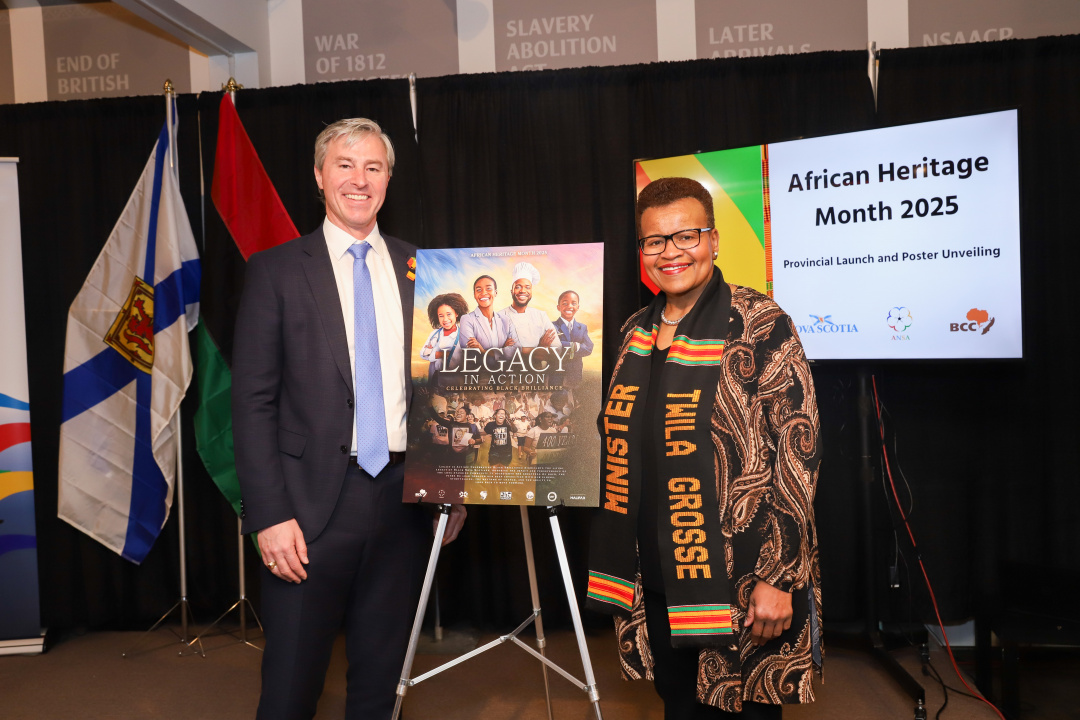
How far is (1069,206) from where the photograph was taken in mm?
2979

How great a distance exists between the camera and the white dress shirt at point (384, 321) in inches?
75.5

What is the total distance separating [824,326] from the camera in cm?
269

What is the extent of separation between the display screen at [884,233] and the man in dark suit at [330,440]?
144 centimetres

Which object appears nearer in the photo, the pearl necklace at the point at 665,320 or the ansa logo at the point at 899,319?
the pearl necklace at the point at 665,320

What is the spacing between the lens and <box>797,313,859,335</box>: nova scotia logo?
266 cm

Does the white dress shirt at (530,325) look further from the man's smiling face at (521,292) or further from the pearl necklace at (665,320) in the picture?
the pearl necklace at (665,320)

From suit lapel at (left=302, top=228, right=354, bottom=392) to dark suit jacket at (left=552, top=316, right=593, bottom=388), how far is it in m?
0.56

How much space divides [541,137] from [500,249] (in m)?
1.54

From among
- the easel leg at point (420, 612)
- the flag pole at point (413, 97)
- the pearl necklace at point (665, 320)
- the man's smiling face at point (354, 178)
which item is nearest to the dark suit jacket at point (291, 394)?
the man's smiling face at point (354, 178)

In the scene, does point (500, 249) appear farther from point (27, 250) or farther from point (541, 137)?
point (27, 250)

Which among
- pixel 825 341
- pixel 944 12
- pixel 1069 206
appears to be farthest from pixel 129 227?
pixel 1069 206

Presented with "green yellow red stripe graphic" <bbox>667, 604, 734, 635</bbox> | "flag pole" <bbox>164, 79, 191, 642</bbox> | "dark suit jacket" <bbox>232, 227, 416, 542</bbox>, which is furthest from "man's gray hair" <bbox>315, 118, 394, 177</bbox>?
"flag pole" <bbox>164, 79, 191, 642</bbox>

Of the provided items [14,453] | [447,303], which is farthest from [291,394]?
[14,453]

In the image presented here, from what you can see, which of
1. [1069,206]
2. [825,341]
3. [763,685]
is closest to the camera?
[763,685]
